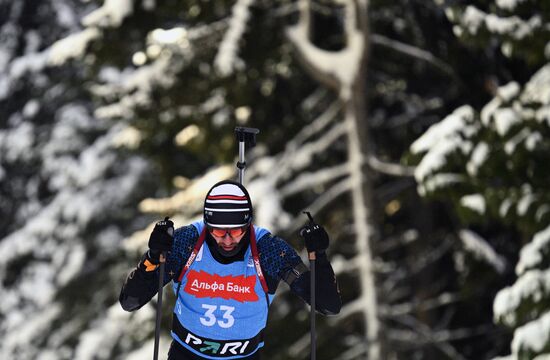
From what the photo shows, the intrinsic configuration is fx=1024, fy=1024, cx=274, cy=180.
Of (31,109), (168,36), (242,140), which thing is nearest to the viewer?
(242,140)

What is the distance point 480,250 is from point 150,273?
8.47 meters

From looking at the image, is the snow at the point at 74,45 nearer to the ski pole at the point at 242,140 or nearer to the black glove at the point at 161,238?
the ski pole at the point at 242,140

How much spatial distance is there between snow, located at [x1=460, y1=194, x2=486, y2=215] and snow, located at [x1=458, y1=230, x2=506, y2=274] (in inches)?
175

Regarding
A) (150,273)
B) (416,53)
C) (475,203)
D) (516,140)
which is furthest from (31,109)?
(150,273)

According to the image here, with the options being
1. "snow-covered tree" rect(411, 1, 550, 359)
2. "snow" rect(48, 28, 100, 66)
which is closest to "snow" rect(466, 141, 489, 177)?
"snow-covered tree" rect(411, 1, 550, 359)

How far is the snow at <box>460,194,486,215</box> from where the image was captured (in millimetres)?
8602

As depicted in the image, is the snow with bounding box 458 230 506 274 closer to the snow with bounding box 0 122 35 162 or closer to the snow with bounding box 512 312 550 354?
the snow with bounding box 512 312 550 354

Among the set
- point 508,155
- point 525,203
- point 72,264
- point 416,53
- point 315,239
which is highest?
point 315,239

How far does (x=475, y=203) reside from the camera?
864cm

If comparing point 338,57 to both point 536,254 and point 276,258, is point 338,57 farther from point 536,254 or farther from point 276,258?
point 276,258

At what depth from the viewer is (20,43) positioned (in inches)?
716

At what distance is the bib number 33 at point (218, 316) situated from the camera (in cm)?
531

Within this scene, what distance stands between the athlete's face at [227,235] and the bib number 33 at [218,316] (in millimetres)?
324

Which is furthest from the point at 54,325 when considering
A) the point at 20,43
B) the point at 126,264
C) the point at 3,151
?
the point at 20,43
